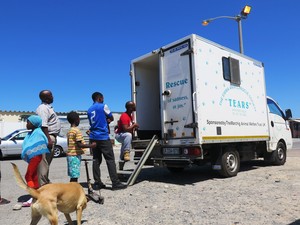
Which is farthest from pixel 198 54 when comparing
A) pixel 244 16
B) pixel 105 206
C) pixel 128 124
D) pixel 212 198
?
pixel 244 16

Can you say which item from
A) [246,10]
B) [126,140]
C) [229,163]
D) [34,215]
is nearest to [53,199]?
[34,215]

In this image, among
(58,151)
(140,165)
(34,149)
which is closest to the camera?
(34,149)

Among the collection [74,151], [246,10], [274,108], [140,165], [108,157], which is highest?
[246,10]

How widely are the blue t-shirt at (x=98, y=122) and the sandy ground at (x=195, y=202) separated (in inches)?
45.1

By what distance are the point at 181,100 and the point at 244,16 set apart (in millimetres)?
9785

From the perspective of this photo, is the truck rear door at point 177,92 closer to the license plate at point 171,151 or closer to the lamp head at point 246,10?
the license plate at point 171,151

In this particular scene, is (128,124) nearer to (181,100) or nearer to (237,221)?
(181,100)

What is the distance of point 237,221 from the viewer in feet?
15.1

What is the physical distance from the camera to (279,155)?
424 inches

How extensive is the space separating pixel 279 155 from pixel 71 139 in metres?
7.24

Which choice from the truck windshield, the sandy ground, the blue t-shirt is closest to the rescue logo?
the blue t-shirt

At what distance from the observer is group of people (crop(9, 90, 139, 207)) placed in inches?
205

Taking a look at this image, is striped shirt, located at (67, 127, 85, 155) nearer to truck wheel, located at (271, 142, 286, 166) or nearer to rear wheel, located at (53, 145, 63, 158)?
truck wheel, located at (271, 142, 286, 166)

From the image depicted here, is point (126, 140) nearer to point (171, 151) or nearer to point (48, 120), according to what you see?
point (171, 151)
